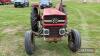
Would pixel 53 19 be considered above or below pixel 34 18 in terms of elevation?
above

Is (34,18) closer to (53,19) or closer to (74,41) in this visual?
(53,19)

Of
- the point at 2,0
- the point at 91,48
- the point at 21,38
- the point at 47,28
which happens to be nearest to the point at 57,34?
the point at 47,28

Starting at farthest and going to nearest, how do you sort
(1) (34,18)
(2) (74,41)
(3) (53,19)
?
(1) (34,18) → (2) (74,41) → (3) (53,19)

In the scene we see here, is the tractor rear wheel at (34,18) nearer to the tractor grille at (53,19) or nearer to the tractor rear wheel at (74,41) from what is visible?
the tractor rear wheel at (74,41)

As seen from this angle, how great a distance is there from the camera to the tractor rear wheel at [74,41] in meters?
10.2

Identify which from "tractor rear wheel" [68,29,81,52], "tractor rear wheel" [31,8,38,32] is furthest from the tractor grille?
"tractor rear wheel" [31,8,38,32]

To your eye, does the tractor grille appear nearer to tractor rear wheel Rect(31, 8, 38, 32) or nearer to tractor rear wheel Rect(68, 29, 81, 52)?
tractor rear wheel Rect(68, 29, 81, 52)

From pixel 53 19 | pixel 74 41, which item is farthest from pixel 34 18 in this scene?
pixel 74 41

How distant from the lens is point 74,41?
33.9ft

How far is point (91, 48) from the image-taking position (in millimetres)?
11164

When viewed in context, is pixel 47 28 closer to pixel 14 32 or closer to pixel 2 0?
pixel 14 32

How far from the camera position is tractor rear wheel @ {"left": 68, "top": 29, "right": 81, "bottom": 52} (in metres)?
10.2

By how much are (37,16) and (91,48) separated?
2.39m

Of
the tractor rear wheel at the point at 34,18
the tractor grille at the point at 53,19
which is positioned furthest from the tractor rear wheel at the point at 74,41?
the tractor rear wheel at the point at 34,18
